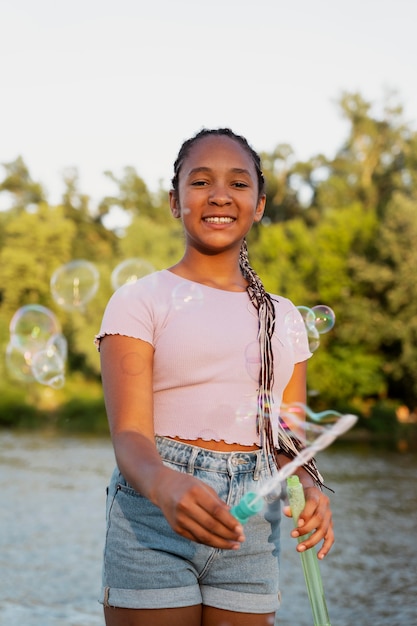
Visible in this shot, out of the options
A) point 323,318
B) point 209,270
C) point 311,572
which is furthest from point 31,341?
point 311,572

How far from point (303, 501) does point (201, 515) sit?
15.8 inches

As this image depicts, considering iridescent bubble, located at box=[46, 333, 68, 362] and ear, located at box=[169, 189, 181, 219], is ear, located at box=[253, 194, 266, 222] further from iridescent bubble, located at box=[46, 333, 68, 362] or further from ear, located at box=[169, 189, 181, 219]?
iridescent bubble, located at box=[46, 333, 68, 362]

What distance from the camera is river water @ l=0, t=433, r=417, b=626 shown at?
7.14 m

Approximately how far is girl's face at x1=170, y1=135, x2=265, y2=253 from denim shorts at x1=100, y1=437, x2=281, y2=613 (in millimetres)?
493

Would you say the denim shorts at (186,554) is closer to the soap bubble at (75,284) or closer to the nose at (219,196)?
the nose at (219,196)

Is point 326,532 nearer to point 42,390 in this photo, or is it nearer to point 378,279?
point 378,279

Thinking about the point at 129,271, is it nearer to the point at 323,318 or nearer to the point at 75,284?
the point at 75,284

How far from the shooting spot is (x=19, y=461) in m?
19.6

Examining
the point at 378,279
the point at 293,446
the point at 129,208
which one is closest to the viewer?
the point at 293,446

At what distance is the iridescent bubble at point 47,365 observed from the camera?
653 cm

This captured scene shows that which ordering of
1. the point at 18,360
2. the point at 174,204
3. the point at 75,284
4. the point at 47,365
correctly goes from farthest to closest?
the point at 18,360 → the point at 75,284 → the point at 47,365 → the point at 174,204

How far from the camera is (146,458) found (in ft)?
6.31

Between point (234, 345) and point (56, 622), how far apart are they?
4.94m

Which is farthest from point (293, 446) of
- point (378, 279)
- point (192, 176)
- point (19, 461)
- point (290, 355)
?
point (378, 279)
